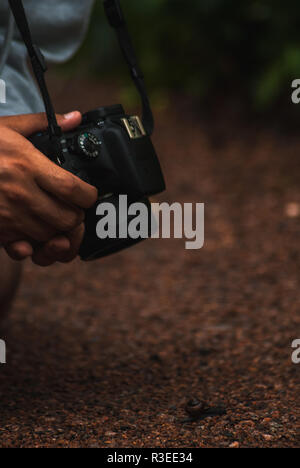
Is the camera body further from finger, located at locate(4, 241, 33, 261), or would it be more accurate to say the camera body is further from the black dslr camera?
finger, located at locate(4, 241, 33, 261)

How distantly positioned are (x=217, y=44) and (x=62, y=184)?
2.28m

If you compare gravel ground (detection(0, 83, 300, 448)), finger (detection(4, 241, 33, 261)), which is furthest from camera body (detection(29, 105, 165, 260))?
gravel ground (detection(0, 83, 300, 448))

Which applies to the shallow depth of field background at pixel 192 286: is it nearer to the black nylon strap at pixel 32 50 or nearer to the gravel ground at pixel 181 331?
the gravel ground at pixel 181 331

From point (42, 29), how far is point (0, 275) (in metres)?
0.53

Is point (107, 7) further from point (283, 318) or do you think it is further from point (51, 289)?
point (51, 289)

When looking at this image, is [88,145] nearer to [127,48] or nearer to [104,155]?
[104,155]

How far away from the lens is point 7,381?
51.6 inches

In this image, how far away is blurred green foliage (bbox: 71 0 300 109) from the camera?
275cm

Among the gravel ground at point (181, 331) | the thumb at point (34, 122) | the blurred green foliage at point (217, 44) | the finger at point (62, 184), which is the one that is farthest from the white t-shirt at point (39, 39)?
the blurred green foliage at point (217, 44)

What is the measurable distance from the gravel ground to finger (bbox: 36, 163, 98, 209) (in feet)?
1.28

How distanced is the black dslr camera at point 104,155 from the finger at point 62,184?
44mm

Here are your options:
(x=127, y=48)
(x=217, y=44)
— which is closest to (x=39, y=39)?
(x=127, y=48)

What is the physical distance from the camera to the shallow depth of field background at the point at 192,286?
112 centimetres
